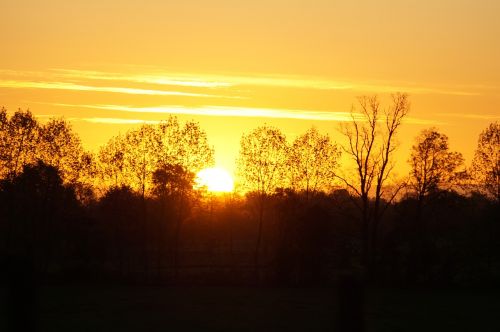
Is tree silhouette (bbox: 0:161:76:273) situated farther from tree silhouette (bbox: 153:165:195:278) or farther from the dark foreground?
tree silhouette (bbox: 153:165:195:278)

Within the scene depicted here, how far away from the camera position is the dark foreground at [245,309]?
35.3 m

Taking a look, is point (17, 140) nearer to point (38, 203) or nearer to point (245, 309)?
point (38, 203)

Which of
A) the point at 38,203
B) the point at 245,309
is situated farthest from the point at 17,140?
the point at 245,309

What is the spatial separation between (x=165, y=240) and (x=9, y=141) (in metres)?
16.8

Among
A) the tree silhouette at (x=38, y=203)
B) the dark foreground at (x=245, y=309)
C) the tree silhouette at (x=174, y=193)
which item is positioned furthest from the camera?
the tree silhouette at (x=174, y=193)

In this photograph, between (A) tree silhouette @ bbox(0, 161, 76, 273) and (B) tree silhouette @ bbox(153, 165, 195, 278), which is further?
(B) tree silhouette @ bbox(153, 165, 195, 278)

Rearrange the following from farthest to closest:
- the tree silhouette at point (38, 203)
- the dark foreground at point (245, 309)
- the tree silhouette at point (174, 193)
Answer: the tree silhouette at point (174, 193)
the tree silhouette at point (38, 203)
the dark foreground at point (245, 309)

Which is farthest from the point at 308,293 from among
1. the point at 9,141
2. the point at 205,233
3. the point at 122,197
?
the point at 205,233

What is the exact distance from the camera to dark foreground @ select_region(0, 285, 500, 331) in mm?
35281

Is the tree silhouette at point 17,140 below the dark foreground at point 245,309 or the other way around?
the other way around

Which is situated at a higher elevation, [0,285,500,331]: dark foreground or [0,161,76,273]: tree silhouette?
[0,161,76,273]: tree silhouette

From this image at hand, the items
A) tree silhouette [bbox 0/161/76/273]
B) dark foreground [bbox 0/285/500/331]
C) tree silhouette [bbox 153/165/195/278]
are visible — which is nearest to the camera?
dark foreground [bbox 0/285/500/331]

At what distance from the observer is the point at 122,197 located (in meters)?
63.2

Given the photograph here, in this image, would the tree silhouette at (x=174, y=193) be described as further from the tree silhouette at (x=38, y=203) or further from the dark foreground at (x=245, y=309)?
the dark foreground at (x=245, y=309)
